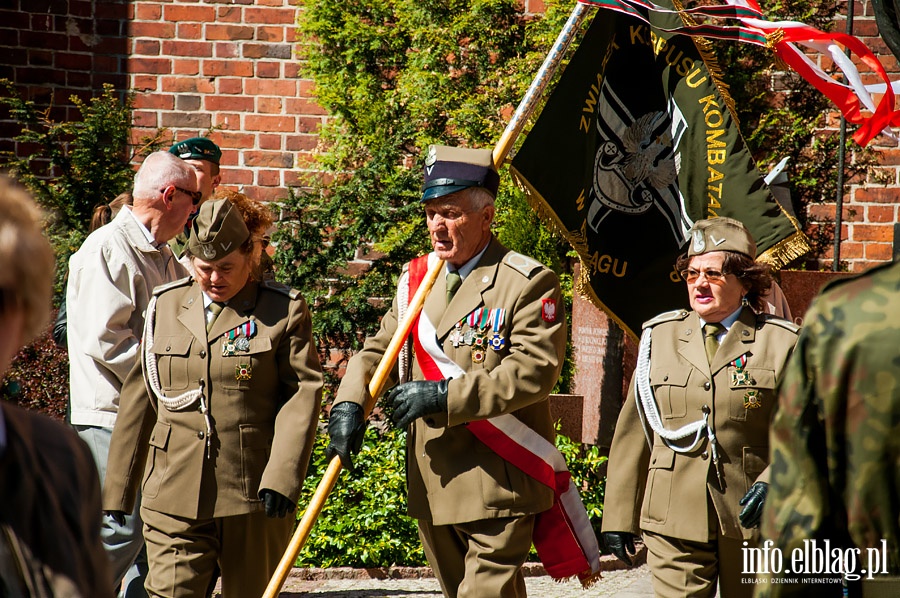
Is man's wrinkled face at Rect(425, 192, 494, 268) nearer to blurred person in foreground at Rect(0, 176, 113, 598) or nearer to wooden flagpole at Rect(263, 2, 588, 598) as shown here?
wooden flagpole at Rect(263, 2, 588, 598)

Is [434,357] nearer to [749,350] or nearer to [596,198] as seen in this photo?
[749,350]

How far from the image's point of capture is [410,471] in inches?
174

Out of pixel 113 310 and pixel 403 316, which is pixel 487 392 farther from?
pixel 113 310

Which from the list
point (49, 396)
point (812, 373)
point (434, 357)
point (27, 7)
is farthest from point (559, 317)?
point (27, 7)

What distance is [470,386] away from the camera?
4086mm

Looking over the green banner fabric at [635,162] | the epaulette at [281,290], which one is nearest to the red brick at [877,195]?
the green banner fabric at [635,162]

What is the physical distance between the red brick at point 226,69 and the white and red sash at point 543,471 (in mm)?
5284

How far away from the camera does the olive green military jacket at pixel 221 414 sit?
164 inches

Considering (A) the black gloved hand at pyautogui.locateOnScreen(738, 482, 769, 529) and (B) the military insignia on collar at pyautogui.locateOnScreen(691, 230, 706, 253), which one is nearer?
(A) the black gloved hand at pyautogui.locateOnScreen(738, 482, 769, 529)

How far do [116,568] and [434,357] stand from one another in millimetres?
1608

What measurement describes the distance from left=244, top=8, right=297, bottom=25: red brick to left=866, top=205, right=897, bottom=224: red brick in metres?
4.92

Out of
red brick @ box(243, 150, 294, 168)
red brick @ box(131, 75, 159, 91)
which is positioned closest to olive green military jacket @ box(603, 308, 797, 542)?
red brick @ box(243, 150, 294, 168)

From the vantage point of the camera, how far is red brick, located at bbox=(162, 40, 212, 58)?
9.26m

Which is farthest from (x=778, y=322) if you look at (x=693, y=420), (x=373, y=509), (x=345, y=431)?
(x=373, y=509)
